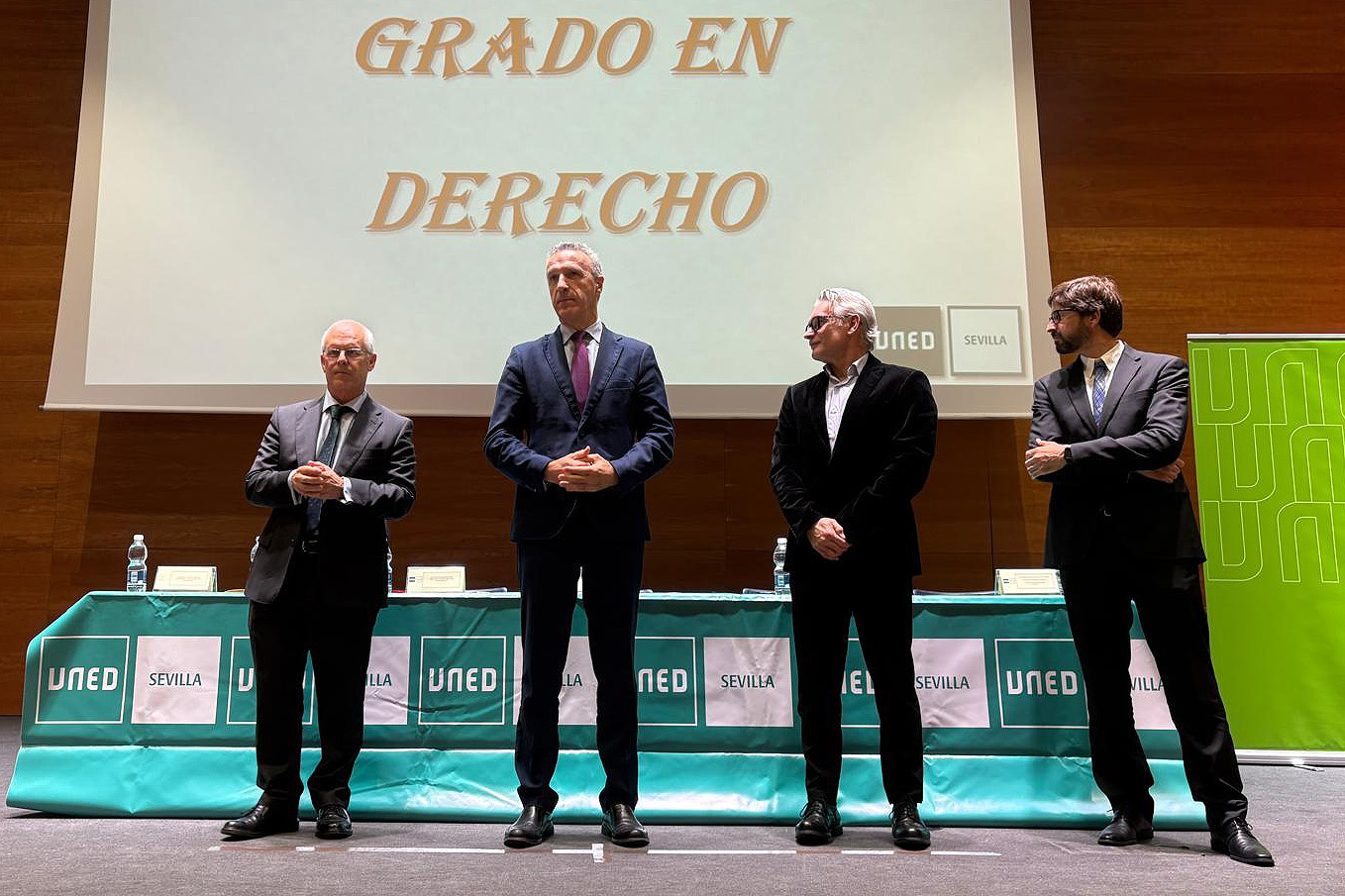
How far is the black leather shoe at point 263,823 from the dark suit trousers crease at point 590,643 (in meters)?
0.65

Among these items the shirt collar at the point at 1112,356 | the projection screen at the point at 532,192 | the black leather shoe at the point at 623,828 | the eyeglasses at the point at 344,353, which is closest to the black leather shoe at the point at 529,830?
the black leather shoe at the point at 623,828

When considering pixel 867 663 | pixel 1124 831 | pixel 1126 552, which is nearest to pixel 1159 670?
pixel 1126 552

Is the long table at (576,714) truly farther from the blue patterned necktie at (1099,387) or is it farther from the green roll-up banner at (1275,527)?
the green roll-up banner at (1275,527)

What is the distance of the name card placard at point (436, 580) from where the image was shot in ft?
10.4

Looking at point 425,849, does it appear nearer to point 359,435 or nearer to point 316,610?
point 316,610

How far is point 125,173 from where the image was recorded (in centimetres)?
447

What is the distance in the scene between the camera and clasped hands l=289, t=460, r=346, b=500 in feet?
8.52

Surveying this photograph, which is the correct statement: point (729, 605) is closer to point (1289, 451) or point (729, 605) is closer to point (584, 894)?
point (584, 894)

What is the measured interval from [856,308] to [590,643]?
121 centimetres

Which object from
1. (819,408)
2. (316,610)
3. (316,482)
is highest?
(819,408)

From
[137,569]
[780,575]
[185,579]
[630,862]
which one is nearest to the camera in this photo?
[630,862]

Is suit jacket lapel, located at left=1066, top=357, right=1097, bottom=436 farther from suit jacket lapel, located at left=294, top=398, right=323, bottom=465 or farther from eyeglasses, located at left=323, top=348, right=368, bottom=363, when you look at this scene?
suit jacket lapel, located at left=294, top=398, right=323, bottom=465

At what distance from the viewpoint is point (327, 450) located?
283cm

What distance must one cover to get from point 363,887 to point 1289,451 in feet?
14.9
